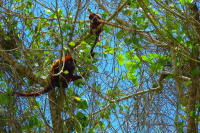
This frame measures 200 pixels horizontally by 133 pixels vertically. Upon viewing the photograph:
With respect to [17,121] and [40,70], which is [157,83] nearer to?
[40,70]

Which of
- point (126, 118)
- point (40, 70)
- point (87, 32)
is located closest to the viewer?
point (126, 118)

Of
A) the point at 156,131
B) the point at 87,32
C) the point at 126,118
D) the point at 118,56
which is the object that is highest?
the point at 87,32

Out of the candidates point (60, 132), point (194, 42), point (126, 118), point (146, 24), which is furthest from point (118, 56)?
point (60, 132)

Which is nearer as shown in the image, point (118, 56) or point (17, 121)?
point (118, 56)

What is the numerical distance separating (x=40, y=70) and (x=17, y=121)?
983 millimetres

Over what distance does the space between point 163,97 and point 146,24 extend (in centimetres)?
141

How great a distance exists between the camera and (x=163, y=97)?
138 inches

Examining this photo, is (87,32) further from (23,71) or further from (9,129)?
(9,129)

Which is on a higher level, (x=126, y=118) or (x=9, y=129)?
(x=9, y=129)

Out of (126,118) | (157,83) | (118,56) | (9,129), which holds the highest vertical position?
(118,56)

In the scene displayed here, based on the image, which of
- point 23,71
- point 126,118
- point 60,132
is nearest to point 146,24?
point 126,118

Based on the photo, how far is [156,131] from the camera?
3.05m

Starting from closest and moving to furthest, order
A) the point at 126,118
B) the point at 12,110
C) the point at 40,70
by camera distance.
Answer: the point at 126,118
the point at 40,70
the point at 12,110

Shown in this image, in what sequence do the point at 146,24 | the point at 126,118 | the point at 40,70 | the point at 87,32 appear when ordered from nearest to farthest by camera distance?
the point at 146,24, the point at 126,118, the point at 40,70, the point at 87,32
